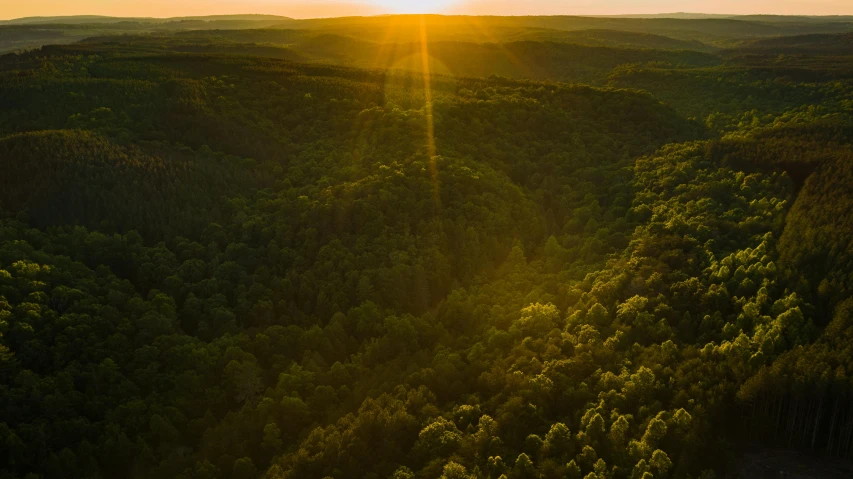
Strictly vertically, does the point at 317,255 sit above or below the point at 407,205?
below

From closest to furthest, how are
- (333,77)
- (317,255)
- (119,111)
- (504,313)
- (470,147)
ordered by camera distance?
1. (504,313)
2. (317,255)
3. (470,147)
4. (119,111)
5. (333,77)

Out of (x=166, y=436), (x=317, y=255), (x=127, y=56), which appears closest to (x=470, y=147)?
(x=317, y=255)

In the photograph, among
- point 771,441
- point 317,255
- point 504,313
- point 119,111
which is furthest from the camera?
point 119,111

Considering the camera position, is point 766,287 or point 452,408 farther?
point 766,287

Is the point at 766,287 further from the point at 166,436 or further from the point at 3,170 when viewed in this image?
the point at 3,170

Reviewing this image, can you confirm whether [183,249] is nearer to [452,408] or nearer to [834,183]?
[452,408]

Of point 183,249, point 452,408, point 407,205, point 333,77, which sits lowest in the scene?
point 452,408

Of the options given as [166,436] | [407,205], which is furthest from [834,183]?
[166,436]
